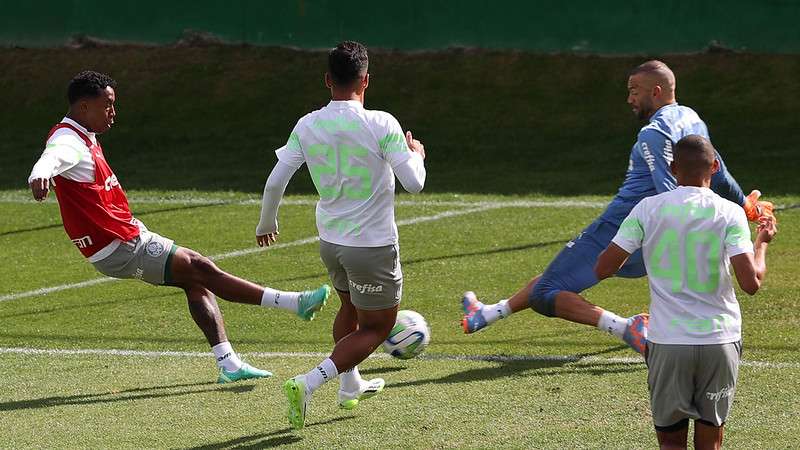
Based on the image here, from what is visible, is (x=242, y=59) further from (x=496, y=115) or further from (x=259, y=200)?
(x=259, y=200)

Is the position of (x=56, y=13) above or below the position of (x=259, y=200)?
above

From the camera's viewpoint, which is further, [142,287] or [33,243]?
[33,243]

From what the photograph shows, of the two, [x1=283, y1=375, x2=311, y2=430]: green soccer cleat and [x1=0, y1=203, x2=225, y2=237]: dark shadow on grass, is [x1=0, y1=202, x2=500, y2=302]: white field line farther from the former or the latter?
[x1=283, y1=375, x2=311, y2=430]: green soccer cleat

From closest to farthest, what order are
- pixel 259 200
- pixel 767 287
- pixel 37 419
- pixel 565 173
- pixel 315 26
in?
pixel 37 419 → pixel 767 287 → pixel 259 200 → pixel 565 173 → pixel 315 26

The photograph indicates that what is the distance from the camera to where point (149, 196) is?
50.5ft

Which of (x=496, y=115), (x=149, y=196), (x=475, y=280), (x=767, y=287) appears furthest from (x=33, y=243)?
(x=496, y=115)

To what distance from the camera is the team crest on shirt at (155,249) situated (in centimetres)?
788

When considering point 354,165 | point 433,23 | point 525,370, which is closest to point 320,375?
point 354,165

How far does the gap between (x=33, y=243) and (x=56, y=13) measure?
11557 millimetres

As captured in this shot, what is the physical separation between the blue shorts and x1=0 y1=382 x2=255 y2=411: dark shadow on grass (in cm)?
183

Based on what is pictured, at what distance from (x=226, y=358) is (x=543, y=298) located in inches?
76.0

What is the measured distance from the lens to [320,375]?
668cm

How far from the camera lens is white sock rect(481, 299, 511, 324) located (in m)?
8.46

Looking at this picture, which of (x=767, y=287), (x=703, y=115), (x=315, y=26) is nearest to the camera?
(x=767, y=287)
